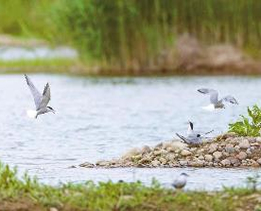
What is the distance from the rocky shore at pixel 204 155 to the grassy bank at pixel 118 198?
3757 millimetres

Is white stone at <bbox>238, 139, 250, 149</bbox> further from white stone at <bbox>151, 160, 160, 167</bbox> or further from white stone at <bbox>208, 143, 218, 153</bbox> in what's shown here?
white stone at <bbox>151, 160, 160, 167</bbox>

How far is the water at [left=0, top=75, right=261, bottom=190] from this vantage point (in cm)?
1574

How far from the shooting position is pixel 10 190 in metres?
12.1

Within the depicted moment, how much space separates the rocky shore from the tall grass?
2386 cm

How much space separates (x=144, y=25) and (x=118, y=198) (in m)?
29.5

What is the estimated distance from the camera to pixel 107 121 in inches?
1032

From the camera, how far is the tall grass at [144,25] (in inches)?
1607

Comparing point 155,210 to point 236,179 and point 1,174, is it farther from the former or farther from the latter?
point 236,179

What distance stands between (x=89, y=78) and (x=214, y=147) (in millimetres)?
23976

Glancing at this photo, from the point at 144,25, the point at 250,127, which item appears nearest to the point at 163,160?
the point at 250,127

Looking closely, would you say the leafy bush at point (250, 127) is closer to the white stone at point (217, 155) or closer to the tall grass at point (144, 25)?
the white stone at point (217, 155)

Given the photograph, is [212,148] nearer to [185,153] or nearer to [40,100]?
[185,153]

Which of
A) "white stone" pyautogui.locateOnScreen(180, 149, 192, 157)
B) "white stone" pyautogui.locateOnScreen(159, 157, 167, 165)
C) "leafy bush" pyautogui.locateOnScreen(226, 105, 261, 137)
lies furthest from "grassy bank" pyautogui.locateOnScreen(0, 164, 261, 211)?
"leafy bush" pyautogui.locateOnScreen(226, 105, 261, 137)

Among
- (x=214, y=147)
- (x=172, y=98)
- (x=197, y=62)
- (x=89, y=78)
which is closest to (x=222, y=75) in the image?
(x=197, y=62)
